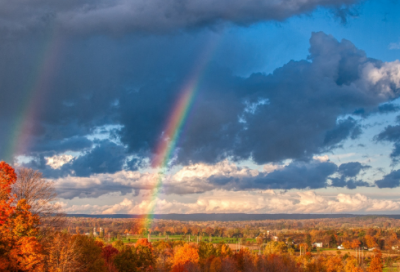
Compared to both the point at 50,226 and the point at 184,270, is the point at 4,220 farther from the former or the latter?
the point at 184,270

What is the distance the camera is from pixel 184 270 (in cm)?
9231

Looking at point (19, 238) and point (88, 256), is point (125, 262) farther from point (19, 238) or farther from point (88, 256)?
point (19, 238)

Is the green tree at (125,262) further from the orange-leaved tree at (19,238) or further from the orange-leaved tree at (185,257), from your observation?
the orange-leaved tree at (19,238)

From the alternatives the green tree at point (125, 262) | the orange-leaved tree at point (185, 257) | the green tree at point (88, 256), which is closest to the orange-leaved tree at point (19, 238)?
the green tree at point (88, 256)

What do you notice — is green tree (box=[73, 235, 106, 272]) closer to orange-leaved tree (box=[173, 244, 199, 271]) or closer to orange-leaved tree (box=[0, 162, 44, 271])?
orange-leaved tree (box=[0, 162, 44, 271])

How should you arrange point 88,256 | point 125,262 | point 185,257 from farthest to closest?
point 185,257 → point 125,262 → point 88,256

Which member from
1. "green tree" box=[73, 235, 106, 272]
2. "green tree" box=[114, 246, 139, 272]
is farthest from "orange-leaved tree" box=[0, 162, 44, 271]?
"green tree" box=[114, 246, 139, 272]

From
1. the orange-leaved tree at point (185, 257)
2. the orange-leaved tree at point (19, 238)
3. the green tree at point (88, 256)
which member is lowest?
the orange-leaved tree at point (185, 257)

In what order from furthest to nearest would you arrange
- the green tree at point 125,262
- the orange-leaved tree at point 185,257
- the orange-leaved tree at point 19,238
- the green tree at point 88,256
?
the orange-leaved tree at point 185,257
the green tree at point 125,262
the green tree at point 88,256
the orange-leaved tree at point 19,238

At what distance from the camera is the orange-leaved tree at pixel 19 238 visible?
161 ft

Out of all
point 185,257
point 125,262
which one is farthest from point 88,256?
point 185,257

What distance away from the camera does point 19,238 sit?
→ 50.7 metres

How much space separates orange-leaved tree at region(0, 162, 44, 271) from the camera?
4906cm

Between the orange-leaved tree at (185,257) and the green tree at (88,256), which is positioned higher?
the green tree at (88,256)
